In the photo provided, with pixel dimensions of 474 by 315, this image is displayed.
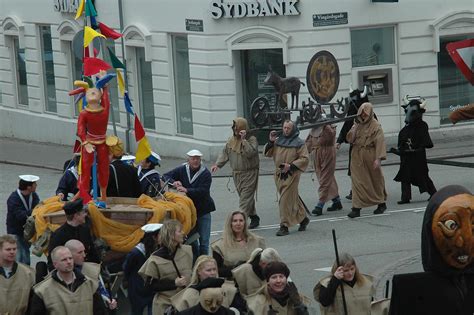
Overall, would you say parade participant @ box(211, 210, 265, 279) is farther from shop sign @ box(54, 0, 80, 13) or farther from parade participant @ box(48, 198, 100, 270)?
shop sign @ box(54, 0, 80, 13)

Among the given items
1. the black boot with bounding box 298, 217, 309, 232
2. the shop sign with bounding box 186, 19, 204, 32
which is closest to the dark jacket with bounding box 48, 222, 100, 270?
the black boot with bounding box 298, 217, 309, 232

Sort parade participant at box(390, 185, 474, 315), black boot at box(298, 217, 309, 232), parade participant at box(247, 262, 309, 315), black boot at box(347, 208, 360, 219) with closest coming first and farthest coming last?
1. parade participant at box(390, 185, 474, 315)
2. parade participant at box(247, 262, 309, 315)
3. black boot at box(298, 217, 309, 232)
4. black boot at box(347, 208, 360, 219)

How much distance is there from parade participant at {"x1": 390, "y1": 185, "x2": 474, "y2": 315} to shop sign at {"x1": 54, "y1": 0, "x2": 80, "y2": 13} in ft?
78.6

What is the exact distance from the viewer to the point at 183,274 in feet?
41.5

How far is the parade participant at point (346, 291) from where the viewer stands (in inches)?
438

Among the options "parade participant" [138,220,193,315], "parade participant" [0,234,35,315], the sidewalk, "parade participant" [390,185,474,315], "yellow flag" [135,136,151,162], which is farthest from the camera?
the sidewalk

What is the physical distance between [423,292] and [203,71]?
824 inches

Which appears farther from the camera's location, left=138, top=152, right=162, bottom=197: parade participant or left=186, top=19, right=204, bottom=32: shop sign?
left=186, top=19, right=204, bottom=32: shop sign

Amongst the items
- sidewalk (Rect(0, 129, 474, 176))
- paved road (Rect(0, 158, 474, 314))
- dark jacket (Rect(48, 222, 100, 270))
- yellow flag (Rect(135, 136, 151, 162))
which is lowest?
paved road (Rect(0, 158, 474, 314))

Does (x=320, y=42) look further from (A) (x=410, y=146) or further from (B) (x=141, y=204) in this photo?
(B) (x=141, y=204)

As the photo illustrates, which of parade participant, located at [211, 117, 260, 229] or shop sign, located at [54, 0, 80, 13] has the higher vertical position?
shop sign, located at [54, 0, 80, 13]

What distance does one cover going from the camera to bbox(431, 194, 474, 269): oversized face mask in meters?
6.30

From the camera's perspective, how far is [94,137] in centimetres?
1449

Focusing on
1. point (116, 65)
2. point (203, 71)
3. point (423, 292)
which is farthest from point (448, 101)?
point (423, 292)
